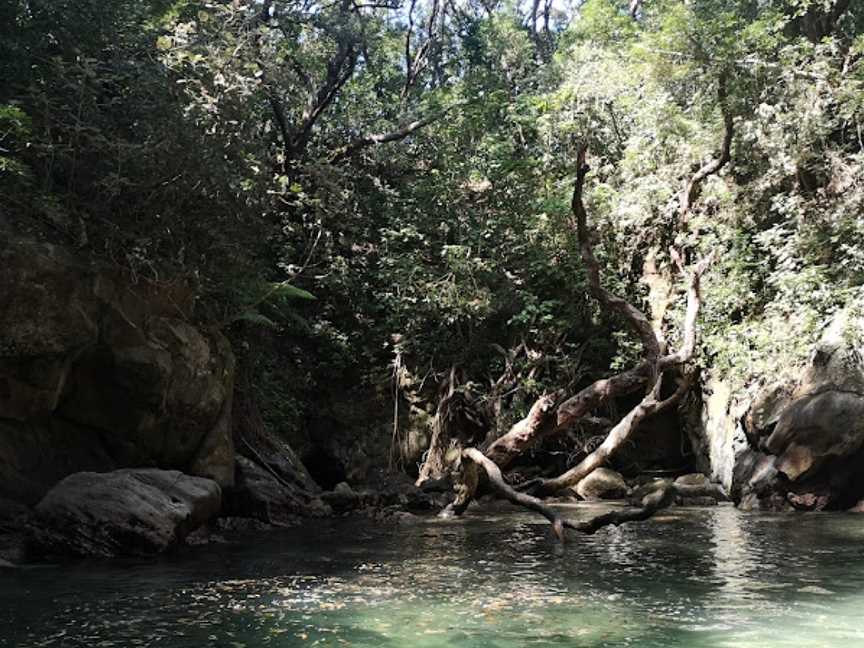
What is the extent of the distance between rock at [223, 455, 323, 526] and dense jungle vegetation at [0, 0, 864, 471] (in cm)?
234

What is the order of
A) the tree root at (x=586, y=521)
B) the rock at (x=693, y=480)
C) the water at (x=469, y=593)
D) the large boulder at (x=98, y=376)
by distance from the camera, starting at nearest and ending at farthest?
the water at (x=469, y=593) → the tree root at (x=586, y=521) → the large boulder at (x=98, y=376) → the rock at (x=693, y=480)

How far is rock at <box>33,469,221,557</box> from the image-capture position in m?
8.10

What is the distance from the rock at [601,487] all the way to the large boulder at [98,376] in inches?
242

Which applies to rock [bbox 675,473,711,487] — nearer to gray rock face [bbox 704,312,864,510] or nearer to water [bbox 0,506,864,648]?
gray rock face [bbox 704,312,864,510]

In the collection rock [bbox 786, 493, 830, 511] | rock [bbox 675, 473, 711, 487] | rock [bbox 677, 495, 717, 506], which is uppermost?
rock [bbox 675, 473, 711, 487]

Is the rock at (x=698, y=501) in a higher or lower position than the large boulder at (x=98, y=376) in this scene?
lower

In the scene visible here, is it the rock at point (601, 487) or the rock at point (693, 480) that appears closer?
the rock at point (693, 480)

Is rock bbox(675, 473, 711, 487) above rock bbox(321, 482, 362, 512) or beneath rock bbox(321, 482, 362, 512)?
above

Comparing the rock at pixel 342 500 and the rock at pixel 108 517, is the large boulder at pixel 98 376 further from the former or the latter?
the rock at pixel 342 500

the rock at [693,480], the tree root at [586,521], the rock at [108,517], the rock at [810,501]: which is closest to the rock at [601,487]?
the rock at [693,480]

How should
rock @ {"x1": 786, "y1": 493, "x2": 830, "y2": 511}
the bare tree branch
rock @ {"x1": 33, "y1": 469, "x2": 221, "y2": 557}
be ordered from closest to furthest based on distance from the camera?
rock @ {"x1": 33, "y1": 469, "x2": 221, "y2": 557} < rock @ {"x1": 786, "y1": 493, "x2": 830, "y2": 511} < the bare tree branch

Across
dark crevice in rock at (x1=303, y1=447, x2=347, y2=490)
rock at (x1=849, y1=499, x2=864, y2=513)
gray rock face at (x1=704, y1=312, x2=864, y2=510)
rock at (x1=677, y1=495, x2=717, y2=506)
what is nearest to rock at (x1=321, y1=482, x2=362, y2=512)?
dark crevice in rock at (x1=303, y1=447, x2=347, y2=490)

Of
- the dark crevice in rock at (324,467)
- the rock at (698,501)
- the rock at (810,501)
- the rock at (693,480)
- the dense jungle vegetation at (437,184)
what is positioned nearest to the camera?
the dense jungle vegetation at (437,184)

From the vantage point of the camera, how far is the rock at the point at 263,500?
461 inches
